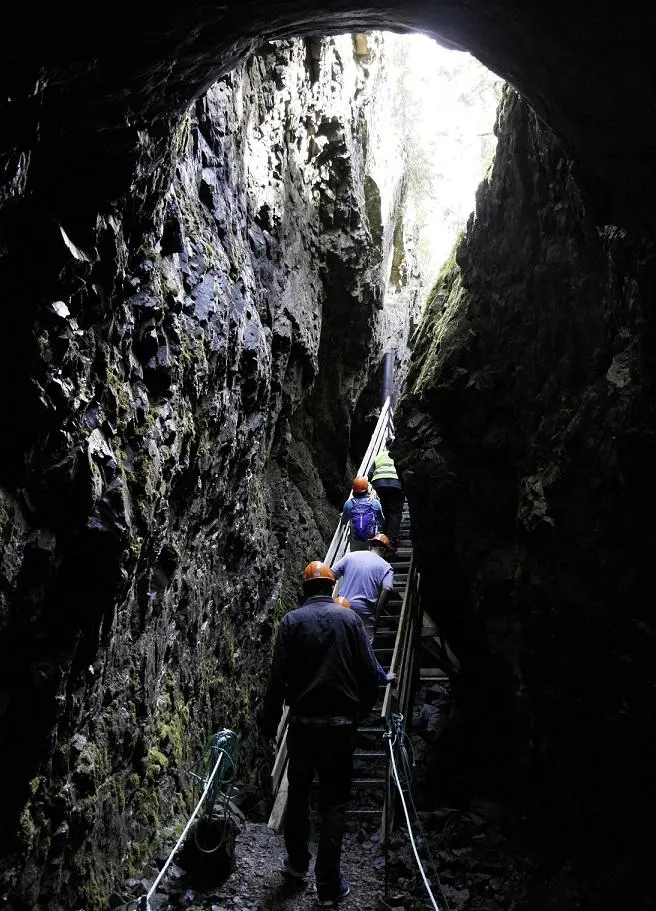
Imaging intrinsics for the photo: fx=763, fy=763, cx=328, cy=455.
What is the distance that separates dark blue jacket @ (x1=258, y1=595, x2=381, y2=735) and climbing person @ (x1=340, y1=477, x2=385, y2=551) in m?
4.38

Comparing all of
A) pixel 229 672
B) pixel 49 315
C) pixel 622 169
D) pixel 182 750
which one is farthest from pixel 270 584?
pixel 622 169

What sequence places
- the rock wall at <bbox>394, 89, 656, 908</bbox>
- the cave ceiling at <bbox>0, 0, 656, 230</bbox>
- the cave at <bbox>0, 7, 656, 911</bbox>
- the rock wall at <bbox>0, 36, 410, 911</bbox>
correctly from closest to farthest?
the cave ceiling at <bbox>0, 0, 656, 230</bbox> < the cave at <bbox>0, 7, 656, 911</bbox> < the rock wall at <bbox>0, 36, 410, 911</bbox> < the rock wall at <bbox>394, 89, 656, 908</bbox>

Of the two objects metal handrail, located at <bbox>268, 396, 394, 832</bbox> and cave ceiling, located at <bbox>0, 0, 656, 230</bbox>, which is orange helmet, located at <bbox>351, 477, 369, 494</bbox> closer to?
metal handrail, located at <bbox>268, 396, 394, 832</bbox>

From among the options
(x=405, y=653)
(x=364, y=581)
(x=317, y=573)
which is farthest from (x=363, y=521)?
(x=317, y=573)

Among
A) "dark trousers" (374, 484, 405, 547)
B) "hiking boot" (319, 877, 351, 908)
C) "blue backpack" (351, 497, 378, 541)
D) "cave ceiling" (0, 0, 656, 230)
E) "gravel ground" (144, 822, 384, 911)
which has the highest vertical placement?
"cave ceiling" (0, 0, 656, 230)

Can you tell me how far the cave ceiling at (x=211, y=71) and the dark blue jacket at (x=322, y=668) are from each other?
9.79 feet

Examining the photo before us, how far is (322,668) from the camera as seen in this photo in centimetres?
503

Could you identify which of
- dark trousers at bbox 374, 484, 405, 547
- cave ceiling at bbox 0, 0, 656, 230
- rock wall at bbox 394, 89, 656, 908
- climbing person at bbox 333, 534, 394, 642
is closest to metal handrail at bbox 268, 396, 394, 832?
dark trousers at bbox 374, 484, 405, 547

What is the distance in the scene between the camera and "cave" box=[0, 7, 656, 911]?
10.7 ft

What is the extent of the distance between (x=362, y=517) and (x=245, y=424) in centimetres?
292

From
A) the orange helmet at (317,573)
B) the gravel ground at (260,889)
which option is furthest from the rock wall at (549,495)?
the orange helmet at (317,573)

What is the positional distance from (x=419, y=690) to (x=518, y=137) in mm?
7771

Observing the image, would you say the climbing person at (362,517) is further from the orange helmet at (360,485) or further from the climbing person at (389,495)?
the climbing person at (389,495)

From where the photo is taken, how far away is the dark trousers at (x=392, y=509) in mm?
11180
